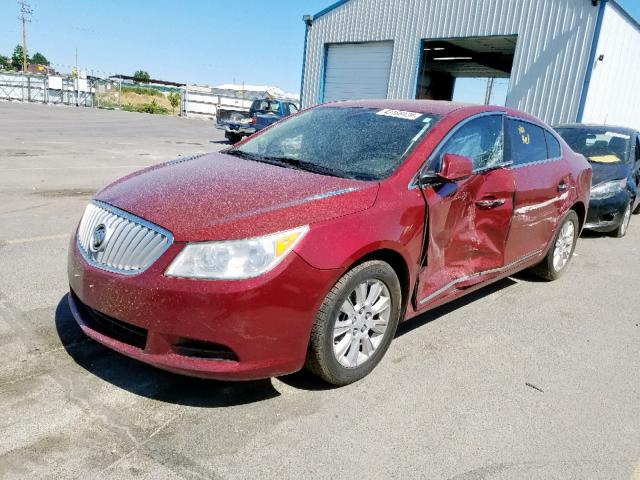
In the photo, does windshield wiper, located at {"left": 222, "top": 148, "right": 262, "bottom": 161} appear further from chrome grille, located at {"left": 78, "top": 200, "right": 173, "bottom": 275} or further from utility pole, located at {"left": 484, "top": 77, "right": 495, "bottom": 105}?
utility pole, located at {"left": 484, "top": 77, "right": 495, "bottom": 105}

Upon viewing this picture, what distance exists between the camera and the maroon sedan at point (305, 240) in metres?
2.39

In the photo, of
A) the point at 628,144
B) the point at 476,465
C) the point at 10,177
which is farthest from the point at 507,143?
the point at 10,177

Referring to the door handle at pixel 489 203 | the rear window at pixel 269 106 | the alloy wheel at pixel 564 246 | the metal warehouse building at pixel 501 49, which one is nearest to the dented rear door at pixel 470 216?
the door handle at pixel 489 203

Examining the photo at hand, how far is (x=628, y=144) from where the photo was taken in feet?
26.2

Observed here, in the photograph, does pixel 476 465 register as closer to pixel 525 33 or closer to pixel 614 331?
pixel 614 331

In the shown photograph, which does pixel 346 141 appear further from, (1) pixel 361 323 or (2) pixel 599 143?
(2) pixel 599 143

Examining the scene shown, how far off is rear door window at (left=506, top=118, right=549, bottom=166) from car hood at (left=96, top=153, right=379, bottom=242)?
5.68 feet

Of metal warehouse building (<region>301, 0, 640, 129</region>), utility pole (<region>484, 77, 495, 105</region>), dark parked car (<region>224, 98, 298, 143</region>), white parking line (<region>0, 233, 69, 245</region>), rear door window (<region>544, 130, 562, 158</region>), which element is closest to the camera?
rear door window (<region>544, 130, 562, 158</region>)

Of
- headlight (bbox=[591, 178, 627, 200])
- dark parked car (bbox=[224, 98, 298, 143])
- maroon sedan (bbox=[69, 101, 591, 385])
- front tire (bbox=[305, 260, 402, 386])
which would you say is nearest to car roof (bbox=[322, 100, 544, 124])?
maroon sedan (bbox=[69, 101, 591, 385])

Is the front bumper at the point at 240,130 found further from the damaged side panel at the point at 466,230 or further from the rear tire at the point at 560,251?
the damaged side panel at the point at 466,230

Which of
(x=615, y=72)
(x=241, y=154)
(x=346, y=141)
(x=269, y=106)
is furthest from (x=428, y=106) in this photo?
(x=269, y=106)

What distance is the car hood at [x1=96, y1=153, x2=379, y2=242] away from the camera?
2465 millimetres

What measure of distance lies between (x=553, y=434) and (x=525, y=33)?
14517 millimetres

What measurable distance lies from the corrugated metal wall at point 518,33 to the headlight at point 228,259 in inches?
544
